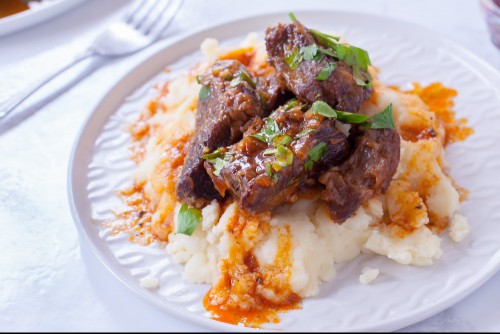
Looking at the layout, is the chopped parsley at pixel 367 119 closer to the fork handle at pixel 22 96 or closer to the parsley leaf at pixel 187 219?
the parsley leaf at pixel 187 219

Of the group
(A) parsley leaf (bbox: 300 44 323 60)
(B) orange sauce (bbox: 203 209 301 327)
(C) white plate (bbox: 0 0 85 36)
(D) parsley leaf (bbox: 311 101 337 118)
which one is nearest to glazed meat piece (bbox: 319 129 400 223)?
(D) parsley leaf (bbox: 311 101 337 118)

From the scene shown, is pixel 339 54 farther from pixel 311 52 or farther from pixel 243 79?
pixel 243 79

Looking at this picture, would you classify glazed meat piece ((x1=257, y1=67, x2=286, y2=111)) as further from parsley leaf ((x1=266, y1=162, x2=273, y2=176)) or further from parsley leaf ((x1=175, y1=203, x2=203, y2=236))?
parsley leaf ((x1=175, y1=203, x2=203, y2=236))

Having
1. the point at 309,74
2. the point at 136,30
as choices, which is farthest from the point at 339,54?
the point at 136,30

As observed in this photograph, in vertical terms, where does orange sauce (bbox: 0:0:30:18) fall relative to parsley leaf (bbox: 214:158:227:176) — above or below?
above

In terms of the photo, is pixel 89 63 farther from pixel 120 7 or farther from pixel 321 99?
pixel 321 99

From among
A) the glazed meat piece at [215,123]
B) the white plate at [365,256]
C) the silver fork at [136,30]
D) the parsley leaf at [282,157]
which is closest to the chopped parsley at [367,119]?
the parsley leaf at [282,157]

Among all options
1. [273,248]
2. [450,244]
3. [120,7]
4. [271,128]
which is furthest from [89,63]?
[450,244]
